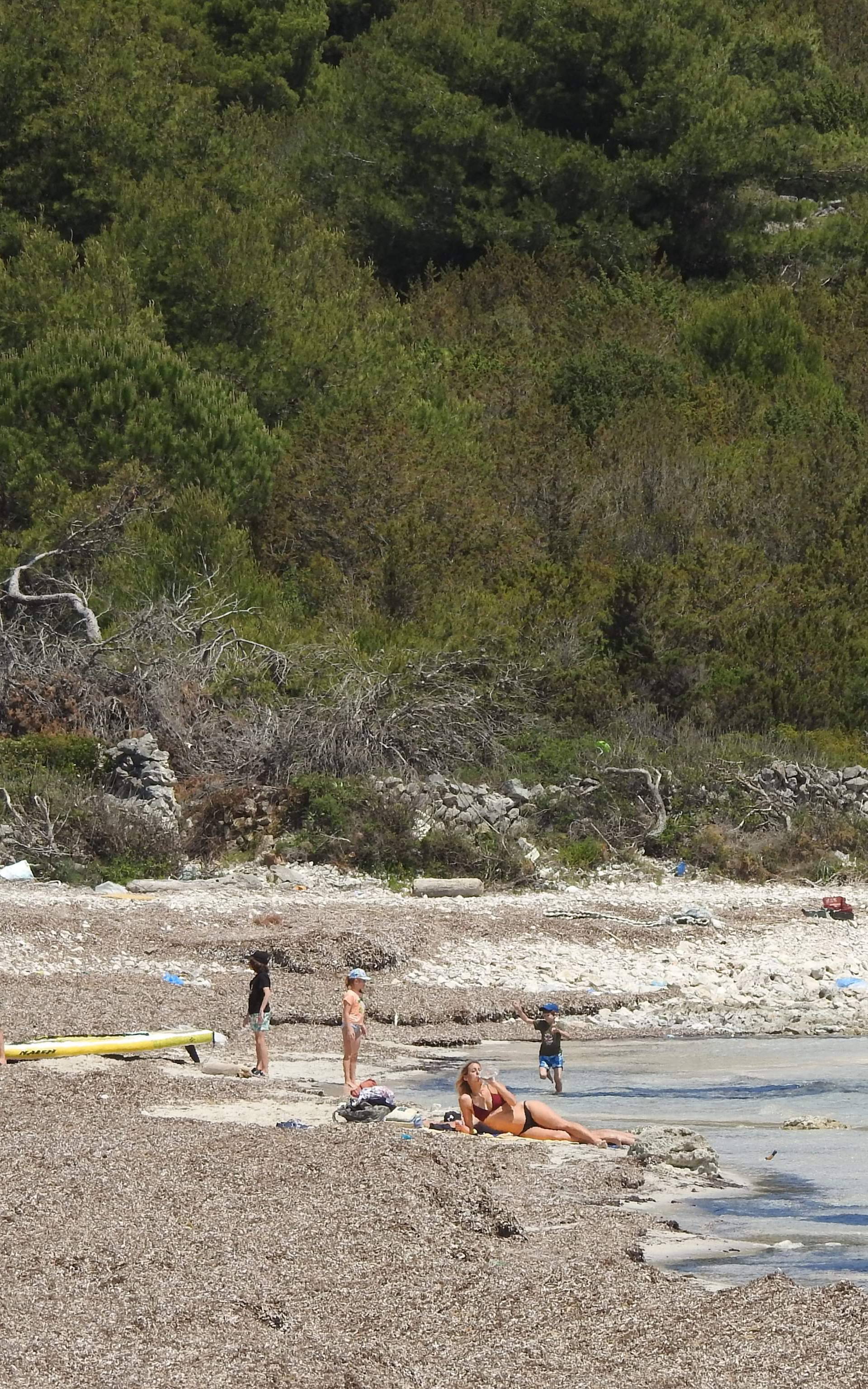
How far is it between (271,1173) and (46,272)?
2408 cm

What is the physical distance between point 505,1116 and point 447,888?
8721 mm

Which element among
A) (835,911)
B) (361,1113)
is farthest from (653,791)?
(361,1113)

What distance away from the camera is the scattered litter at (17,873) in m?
19.4

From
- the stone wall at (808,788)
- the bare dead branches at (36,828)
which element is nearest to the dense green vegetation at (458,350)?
the stone wall at (808,788)

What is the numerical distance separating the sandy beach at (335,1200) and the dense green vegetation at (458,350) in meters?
6.28

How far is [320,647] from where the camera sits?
77.7ft

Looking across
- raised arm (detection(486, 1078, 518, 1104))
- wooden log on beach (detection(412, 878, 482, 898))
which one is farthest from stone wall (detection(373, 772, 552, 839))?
raised arm (detection(486, 1078, 518, 1104))

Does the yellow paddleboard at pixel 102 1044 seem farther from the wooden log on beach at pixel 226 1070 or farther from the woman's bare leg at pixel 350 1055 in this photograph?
the woman's bare leg at pixel 350 1055

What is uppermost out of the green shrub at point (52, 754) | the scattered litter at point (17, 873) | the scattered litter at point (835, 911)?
the green shrub at point (52, 754)

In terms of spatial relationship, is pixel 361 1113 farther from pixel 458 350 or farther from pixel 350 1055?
pixel 458 350

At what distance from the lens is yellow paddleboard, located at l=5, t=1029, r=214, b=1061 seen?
12.4m

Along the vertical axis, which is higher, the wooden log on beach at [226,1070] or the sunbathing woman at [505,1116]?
the sunbathing woman at [505,1116]

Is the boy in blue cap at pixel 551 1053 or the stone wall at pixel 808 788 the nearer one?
the boy in blue cap at pixel 551 1053

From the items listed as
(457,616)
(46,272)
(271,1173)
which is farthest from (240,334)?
(271,1173)
